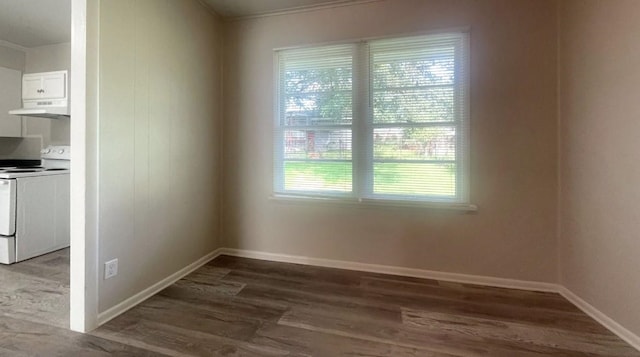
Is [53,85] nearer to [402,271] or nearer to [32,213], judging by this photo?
[32,213]

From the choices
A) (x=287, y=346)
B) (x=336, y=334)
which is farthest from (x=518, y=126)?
(x=287, y=346)

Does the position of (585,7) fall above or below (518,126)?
above

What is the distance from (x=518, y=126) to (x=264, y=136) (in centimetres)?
235

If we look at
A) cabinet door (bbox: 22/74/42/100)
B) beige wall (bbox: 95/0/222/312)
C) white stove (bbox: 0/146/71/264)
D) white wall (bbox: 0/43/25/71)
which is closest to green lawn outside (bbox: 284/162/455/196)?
beige wall (bbox: 95/0/222/312)

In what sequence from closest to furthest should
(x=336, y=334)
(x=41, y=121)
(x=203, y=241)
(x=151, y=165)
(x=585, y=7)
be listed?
(x=336, y=334)
(x=585, y=7)
(x=151, y=165)
(x=203, y=241)
(x=41, y=121)

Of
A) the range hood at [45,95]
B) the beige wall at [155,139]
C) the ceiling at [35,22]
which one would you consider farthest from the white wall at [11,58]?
the beige wall at [155,139]

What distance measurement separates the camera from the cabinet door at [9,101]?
12.2 ft

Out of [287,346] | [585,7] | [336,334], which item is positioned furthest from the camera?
[585,7]

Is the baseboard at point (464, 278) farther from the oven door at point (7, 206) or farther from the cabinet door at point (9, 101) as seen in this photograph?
the cabinet door at point (9, 101)

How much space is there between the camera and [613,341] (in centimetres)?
175

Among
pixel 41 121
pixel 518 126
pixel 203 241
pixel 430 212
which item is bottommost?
pixel 203 241

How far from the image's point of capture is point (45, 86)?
3.56 m

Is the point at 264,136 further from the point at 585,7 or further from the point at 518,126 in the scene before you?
the point at 585,7

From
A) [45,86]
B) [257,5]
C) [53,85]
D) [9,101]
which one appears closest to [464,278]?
[257,5]
